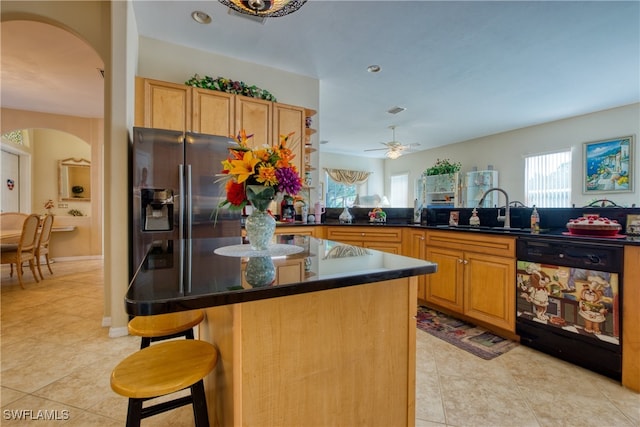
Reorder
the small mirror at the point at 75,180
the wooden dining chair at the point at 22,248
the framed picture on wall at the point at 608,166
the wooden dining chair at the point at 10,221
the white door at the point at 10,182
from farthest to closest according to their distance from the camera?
the small mirror at the point at 75,180, the white door at the point at 10,182, the wooden dining chair at the point at 10,221, the framed picture on wall at the point at 608,166, the wooden dining chair at the point at 22,248

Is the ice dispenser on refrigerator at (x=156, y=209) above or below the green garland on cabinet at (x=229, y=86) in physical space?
below

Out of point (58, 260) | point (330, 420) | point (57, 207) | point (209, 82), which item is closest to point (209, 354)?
point (330, 420)

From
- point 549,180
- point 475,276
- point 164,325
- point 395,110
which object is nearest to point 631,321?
point 475,276

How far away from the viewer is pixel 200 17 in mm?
2717

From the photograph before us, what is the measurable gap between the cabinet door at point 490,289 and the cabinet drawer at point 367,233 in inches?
34.6

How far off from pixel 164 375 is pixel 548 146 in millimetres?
7116

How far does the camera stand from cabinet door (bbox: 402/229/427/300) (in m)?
3.12

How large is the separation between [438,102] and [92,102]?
19.7 feet

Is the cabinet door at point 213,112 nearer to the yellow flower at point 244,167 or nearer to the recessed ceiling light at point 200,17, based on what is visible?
the recessed ceiling light at point 200,17

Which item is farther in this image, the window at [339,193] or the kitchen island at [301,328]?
the window at [339,193]

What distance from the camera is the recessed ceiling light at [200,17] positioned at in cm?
266

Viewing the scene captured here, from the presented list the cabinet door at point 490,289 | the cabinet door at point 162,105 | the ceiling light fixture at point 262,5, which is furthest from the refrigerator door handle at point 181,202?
the cabinet door at point 490,289

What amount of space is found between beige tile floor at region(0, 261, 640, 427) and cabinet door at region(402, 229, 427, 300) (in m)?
0.68

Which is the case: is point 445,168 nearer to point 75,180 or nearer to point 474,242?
point 474,242
